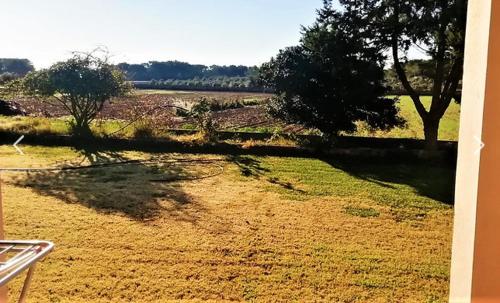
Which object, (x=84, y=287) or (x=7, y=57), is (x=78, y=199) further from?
(x=84, y=287)

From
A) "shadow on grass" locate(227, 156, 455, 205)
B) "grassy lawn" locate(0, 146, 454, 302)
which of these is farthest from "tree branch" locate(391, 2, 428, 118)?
"grassy lawn" locate(0, 146, 454, 302)

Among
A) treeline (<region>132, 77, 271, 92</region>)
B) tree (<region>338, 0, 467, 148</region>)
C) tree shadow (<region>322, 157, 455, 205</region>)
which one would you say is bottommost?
tree shadow (<region>322, 157, 455, 205</region>)

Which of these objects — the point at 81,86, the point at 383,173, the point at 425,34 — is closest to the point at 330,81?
the point at 425,34

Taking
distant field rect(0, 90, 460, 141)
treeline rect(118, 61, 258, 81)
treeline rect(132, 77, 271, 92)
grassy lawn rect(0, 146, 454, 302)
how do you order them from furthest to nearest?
distant field rect(0, 90, 460, 141), treeline rect(132, 77, 271, 92), treeline rect(118, 61, 258, 81), grassy lawn rect(0, 146, 454, 302)

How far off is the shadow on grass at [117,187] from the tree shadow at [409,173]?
4.81ft

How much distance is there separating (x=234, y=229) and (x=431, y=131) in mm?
2495

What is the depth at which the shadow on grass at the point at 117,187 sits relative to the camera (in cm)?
252

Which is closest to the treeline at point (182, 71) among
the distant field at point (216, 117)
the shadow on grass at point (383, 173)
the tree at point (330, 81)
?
the distant field at point (216, 117)

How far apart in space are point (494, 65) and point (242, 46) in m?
1.94

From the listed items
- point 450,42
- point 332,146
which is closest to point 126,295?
point 332,146

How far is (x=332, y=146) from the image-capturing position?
386 cm

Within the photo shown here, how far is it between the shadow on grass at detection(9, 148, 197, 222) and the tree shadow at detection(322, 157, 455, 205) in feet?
4.81

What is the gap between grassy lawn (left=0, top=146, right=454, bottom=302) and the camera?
159cm

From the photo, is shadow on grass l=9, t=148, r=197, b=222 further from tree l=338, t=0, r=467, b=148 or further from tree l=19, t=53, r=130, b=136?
tree l=338, t=0, r=467, b=148
